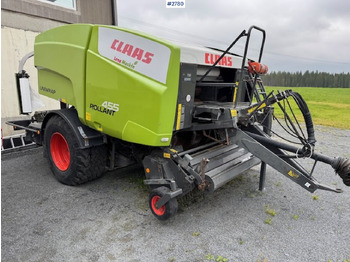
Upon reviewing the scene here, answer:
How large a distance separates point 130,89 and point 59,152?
181 centimetres

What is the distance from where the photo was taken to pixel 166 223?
9.42ft

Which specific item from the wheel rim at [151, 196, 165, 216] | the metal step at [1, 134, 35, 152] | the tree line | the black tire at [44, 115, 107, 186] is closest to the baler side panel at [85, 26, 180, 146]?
the black tire at [44, 115, 107, 186]

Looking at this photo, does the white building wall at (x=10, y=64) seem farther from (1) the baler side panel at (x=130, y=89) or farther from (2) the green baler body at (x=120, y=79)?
(1) the baler side panel at (x=130, y=89)

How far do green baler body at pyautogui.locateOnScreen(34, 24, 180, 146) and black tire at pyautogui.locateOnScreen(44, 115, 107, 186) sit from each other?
0.34m

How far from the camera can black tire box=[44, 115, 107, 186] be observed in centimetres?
339

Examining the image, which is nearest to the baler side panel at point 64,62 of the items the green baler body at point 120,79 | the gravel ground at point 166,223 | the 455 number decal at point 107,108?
the green baler body at point 120,79

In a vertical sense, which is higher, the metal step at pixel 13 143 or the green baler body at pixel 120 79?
the green baler body at pixel 120 79

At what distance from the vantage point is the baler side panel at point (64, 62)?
10.3ft

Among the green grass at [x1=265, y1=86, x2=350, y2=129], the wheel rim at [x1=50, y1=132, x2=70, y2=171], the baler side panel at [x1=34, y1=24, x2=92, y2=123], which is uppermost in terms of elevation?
the baler side panel at [x1=34, y1=24, x2=92, y2=123]

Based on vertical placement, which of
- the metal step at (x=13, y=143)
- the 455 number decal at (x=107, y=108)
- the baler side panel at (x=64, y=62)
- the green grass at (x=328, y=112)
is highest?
the baler side panel at (x=64, y=62)

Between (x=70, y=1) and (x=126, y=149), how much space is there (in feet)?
15.0

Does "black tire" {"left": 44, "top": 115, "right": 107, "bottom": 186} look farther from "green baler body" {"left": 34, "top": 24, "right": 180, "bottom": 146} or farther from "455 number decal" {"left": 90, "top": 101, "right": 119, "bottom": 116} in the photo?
"455 number decal" {"left": 90, "top": 101, "right": 119, "bottom": 116}

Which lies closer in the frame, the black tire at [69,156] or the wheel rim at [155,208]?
the wheel rim at [155,208]

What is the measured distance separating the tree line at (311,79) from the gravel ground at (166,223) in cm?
4578
